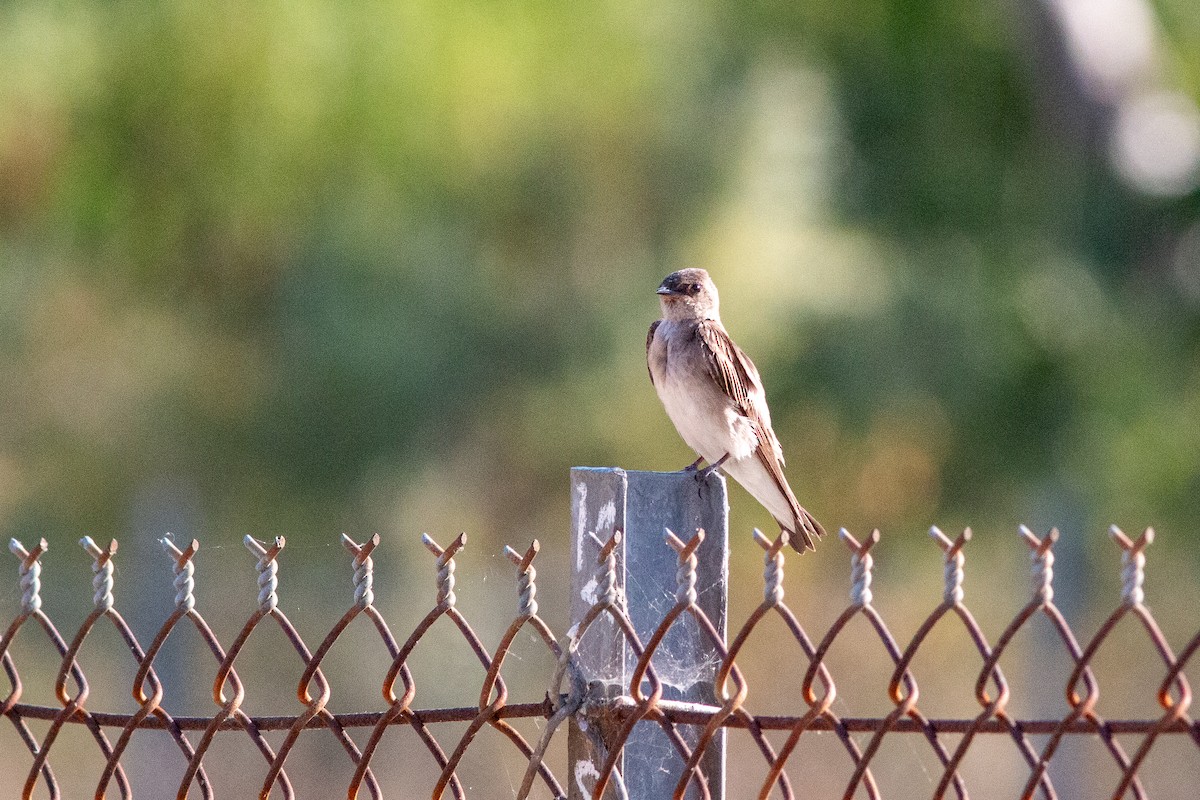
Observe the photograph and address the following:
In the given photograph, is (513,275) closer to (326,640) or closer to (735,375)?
(735,375)

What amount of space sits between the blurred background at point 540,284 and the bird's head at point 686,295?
8.83ft

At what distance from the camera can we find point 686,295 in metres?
4.70

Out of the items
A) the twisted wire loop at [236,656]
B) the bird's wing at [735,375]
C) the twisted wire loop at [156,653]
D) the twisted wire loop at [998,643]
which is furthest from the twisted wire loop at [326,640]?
the bird's wing at [735,375]

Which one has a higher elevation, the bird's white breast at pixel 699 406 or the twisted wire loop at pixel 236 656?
the bird's white breast at pixel 699 406

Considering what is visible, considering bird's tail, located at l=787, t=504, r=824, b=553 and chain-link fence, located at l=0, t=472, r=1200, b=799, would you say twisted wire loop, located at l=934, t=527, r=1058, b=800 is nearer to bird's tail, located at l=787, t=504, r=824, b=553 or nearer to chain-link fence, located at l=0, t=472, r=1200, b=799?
chain-link fence, located at l=0, t=472, r=1200, b=799

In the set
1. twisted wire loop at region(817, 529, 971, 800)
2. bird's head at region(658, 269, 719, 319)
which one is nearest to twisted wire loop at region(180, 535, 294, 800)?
twisted wire loop at region(817, 529, 971, 800)

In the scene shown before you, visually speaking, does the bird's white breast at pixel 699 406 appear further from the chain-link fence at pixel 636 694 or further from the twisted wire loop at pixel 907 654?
the twisted wire loop at pixel 907 654

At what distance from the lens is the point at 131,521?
29.1 feet

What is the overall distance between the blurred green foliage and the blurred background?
2cm

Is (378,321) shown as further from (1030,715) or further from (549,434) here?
(1030,715)

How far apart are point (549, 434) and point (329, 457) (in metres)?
1.28

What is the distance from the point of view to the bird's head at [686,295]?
15.4 ft

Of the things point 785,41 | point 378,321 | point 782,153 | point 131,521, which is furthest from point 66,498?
point 785,41

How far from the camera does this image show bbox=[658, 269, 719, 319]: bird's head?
4707mm
